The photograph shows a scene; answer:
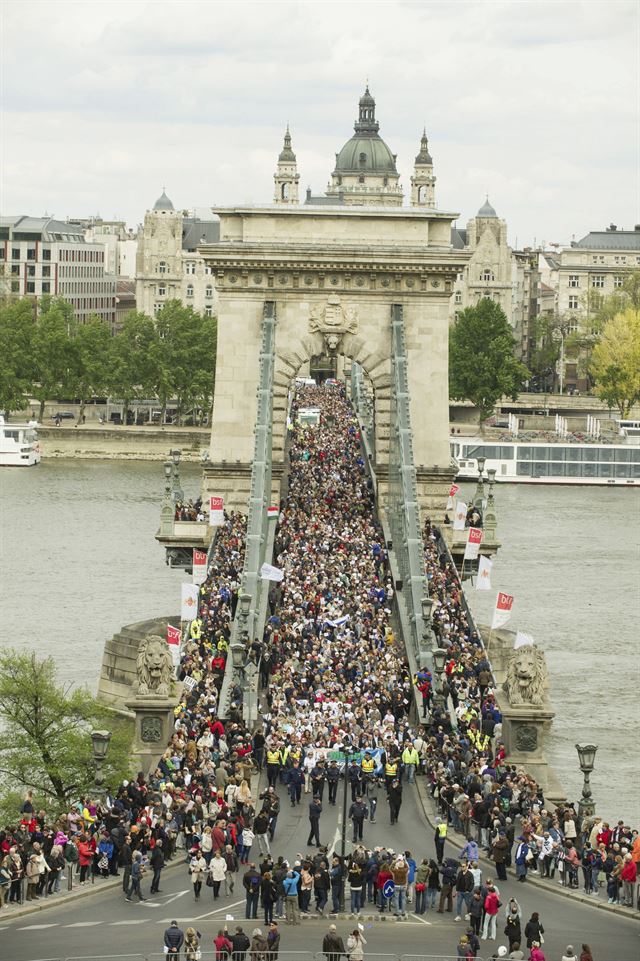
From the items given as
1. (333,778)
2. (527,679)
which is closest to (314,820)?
(333,778)

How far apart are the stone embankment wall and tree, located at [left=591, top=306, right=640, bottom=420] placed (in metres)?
34.8

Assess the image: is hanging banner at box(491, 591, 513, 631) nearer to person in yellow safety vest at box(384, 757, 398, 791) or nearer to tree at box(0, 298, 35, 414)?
person in yellow safety vest at box(384, 757, 398, 791)

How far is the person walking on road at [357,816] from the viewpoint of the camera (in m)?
42.6

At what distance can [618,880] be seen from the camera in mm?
39094

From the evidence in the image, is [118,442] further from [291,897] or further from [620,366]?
[291,897]

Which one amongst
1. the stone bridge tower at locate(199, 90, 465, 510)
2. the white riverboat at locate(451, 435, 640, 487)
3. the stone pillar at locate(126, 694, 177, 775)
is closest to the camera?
the stone pillar at locate(126, 694, 177, 775)

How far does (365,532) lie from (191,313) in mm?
119238

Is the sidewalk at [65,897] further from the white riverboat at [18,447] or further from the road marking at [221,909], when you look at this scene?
the white riverboat at [18,447]

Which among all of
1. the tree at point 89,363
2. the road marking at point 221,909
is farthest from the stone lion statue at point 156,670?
the tree at point 89,363

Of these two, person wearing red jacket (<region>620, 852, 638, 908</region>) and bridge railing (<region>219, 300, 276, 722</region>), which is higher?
bridge railing (<region>219, 300, 276, 722</region>)

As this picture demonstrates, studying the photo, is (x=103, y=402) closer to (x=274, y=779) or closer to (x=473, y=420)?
(x=473, y=420)

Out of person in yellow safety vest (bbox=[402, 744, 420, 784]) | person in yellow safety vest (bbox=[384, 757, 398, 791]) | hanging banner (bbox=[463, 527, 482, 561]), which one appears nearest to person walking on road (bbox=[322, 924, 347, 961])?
person in yellow safety vest (bbox=[384, 757, 398, 791])

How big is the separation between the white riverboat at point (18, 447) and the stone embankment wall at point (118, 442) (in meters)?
2.74

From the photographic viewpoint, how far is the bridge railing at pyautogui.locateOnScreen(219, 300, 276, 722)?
5084 centimetres
